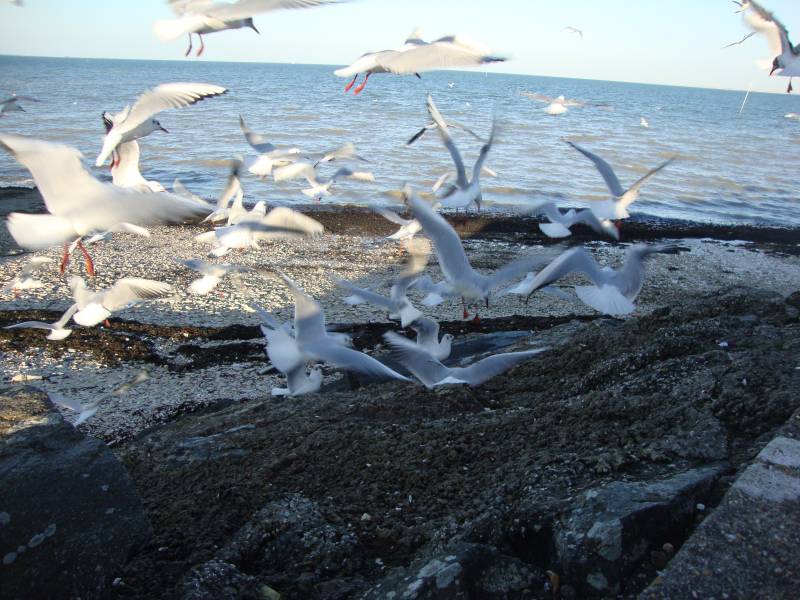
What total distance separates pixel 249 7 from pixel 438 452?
11.2 feet

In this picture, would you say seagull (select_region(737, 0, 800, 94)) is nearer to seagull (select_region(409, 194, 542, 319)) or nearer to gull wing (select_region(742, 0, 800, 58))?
gull wing (select_region(742, 0, 800, 58))

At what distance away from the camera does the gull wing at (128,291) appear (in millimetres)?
5379

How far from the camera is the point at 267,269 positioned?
27.0 feet

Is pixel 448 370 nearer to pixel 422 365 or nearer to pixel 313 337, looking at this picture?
pixel 422 365

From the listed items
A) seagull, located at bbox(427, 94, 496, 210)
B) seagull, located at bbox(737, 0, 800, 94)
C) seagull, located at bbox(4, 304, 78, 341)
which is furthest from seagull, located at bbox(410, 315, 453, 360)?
seagull, located at bbox(737, 0, 800, 94)

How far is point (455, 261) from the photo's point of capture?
15.3 ft

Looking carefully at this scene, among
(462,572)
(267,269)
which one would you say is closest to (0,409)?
(462,572)

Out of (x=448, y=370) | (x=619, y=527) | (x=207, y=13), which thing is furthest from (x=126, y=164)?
(x=619, y=527)

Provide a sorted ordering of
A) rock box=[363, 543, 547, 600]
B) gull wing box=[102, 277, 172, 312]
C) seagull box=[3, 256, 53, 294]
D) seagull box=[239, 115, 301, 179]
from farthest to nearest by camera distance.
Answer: seagull box=[239, 115, 301, 179] < seagull box=[3, 256, 53, 294] < gull wing box=[102, 277, 172, 312] < rock box=[363, 543, 547, 600]

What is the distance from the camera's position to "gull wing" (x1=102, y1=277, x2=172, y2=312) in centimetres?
538

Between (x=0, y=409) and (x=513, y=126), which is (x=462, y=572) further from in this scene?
(x=513, y=126)

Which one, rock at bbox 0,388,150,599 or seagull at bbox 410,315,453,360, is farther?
seagull at bbox 410,315,453,360

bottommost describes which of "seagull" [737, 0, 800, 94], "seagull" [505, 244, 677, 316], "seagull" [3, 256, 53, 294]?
"seagull" [3, 256, 53, 294]

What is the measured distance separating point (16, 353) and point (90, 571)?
3.85 metres
